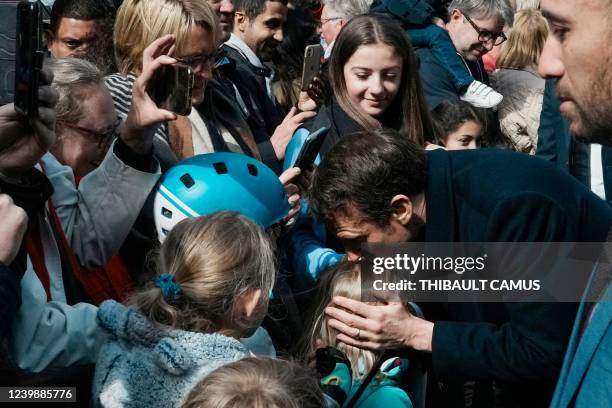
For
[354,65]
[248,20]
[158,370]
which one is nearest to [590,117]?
[158,370]

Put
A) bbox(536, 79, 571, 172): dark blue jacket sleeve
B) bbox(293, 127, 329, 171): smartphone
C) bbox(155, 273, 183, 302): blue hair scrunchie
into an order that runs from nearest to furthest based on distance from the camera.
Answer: bbox(155, 273, 183, 302): blue hair scrunchie → bbox(293, 127, 329, 171): smartphone → bbox(536, 79, 571, 172): dark blue jacket sleeve

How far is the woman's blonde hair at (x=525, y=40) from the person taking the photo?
7.08 m

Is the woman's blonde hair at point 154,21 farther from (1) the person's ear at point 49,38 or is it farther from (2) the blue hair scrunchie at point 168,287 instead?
(1) the person's ear at point 49,38

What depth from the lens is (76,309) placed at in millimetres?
2852

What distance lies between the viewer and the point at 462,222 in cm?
329

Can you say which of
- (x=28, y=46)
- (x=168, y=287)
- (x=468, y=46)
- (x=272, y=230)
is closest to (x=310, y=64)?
(x=272, y=230)

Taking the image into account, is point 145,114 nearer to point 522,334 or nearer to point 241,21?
point 522,334

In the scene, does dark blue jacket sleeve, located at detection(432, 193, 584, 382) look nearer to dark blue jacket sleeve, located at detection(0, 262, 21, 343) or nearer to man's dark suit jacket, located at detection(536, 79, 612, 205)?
dark blue jacket sleeve, located at detection(0, 262, 21, 343)

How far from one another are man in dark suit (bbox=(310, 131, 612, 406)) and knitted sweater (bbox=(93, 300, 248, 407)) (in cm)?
68

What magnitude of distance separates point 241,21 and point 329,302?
9.62 feet

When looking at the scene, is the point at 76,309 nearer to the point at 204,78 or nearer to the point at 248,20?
the point at 204,78

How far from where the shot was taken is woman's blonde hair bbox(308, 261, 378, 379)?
338 centimetres

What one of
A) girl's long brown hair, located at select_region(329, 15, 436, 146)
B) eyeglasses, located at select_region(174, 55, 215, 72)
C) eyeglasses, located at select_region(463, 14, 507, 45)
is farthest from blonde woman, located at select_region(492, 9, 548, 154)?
eyeglasses, located at select_region(174, 55, 215, 72)

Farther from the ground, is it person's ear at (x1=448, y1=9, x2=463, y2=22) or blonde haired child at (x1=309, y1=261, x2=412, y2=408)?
person's ear at (x1=448, y1=9, x2=463, y2=22)
